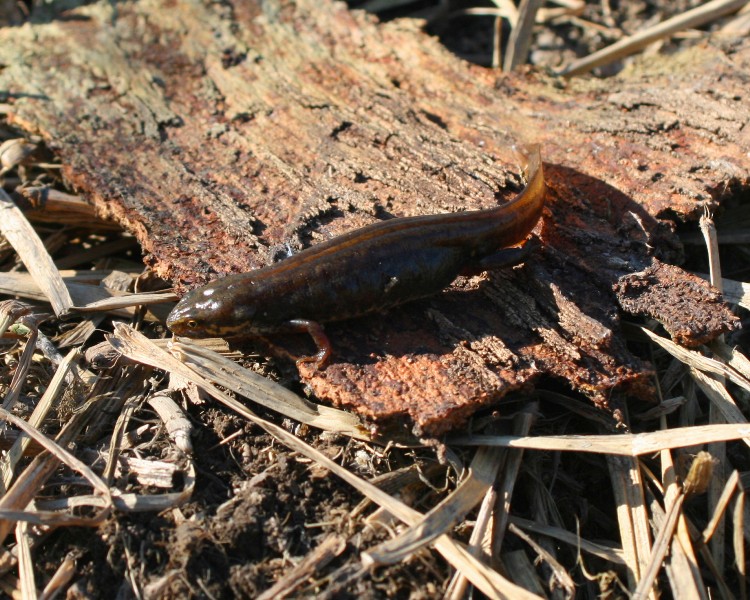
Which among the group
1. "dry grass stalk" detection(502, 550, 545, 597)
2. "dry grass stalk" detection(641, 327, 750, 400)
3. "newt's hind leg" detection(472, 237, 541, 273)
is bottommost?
"dry grass stalk" detection(502, 550, 545, 597)

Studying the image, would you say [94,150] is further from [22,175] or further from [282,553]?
[282,553]

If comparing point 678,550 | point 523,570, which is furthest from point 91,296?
point 678,550

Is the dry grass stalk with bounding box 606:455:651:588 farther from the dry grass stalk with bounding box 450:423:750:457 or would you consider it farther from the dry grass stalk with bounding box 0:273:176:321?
the dry grass stalk with bounding box 0:273:176:321

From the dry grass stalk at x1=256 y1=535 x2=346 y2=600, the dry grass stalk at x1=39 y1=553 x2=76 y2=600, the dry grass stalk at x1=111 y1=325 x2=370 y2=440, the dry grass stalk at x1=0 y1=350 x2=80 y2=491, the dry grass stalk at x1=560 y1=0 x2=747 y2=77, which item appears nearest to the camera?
the dry grass stalk at x1=256 y1=535 x2=346 y2=600

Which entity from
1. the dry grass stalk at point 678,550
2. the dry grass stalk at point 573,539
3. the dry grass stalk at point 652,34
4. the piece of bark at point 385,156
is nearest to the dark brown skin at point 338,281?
the piece of bark at point 385,156

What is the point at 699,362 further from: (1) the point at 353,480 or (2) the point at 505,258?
(1) the point at 353,480

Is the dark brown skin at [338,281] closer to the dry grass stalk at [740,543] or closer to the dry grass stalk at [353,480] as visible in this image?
the dry grass stalk at [353,480]

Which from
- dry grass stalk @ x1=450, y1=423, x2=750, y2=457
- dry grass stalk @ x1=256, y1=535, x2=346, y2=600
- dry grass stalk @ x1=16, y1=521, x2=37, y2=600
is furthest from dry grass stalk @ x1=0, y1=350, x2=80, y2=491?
dry grass stalk @ x1=450, y1=423, x2=750, y2=457
